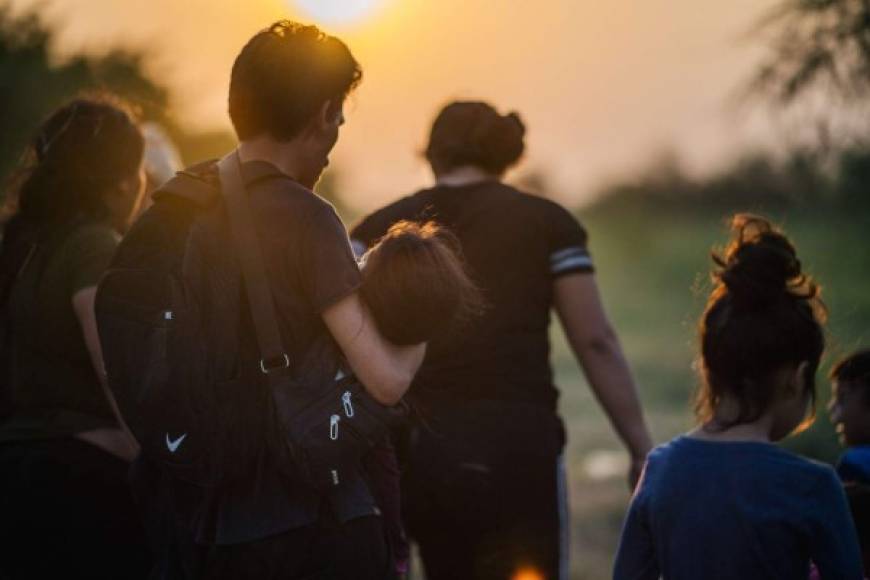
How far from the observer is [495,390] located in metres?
3.93

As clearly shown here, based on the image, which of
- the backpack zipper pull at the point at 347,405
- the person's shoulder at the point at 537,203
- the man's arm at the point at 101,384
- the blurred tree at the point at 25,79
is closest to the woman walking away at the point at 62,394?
the man's arm at the point at 101,384

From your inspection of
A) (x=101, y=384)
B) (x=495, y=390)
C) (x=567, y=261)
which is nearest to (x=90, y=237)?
(x=101, y=384)

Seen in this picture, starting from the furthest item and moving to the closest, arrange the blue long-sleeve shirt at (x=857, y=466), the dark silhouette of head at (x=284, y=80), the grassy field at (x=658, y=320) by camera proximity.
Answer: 1. the grassy field at (x=658, y=320)
2. the blue long-sleeve shirt at (x=857, y=466)
3. the dark silhouette of head at (x=284, y=80)

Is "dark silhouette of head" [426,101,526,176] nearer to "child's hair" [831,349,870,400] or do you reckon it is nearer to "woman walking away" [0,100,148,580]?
"woman walking away" [0,100,148,580]

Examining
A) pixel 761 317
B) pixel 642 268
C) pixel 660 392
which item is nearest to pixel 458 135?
pixel 761 317

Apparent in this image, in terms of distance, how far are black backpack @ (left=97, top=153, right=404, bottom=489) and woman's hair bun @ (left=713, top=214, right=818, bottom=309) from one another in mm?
833

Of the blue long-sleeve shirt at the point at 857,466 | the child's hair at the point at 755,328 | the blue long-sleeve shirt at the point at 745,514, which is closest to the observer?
the blue long-sleeve shirt at the point at 745,514

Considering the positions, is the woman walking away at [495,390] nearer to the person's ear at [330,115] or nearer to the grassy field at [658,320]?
the grassy field at [658,320]

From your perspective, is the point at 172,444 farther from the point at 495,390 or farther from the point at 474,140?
the point at 474,140

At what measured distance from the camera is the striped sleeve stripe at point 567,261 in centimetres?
406

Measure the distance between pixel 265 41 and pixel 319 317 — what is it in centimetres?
54

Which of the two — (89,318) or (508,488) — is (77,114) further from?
(508,488)

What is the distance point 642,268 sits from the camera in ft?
101

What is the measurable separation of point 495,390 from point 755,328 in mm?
934
